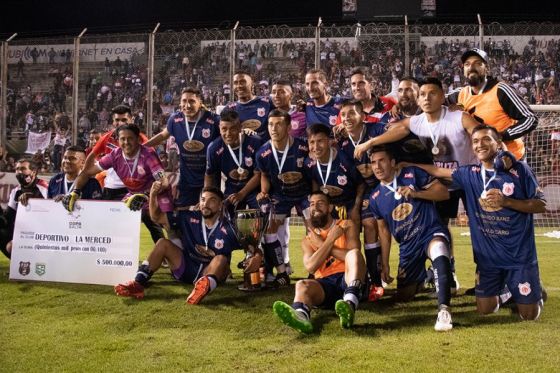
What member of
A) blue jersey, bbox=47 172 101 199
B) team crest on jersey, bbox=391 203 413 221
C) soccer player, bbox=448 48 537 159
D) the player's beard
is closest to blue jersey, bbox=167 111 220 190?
blue jersey, bbox=47 172 101 199

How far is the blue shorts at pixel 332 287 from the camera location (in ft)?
13.6

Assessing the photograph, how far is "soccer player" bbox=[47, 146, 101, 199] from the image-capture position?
588 cm

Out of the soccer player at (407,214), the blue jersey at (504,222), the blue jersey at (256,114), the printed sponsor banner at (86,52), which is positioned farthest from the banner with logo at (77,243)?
the printed sponsor banner at (86,52)

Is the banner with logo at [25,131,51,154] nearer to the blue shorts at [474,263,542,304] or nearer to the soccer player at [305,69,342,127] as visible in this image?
the soccer player at [305,69,342,127]

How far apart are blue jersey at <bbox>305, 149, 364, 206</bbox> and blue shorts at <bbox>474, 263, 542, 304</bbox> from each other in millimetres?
1297

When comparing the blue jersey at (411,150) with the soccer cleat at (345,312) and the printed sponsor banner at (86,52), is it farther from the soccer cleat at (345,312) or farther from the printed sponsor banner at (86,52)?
the printed sponsor banner at (86,52)

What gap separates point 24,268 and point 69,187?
973 millimetres

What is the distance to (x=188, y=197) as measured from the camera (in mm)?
6070

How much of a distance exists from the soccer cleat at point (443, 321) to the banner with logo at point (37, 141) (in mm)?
13036

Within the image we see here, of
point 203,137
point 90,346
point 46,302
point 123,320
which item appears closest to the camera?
point 90,346

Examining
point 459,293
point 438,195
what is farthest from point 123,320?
point 459,293

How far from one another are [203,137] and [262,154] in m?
0.92

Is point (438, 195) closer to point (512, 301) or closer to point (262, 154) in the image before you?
point (512, 301)

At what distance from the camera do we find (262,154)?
511 centimetres
